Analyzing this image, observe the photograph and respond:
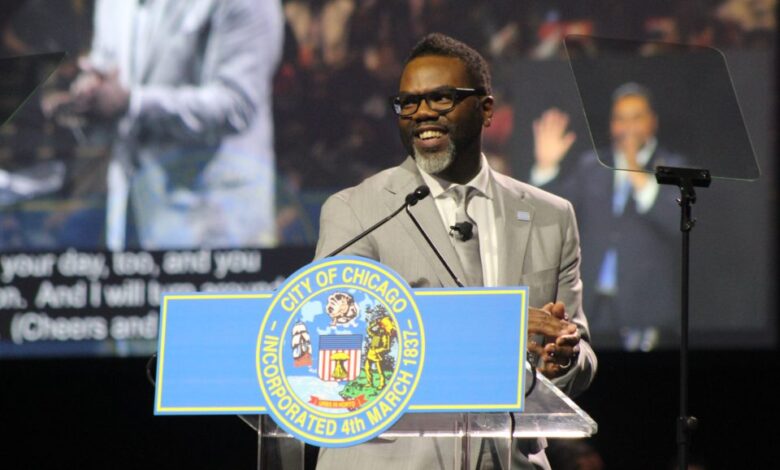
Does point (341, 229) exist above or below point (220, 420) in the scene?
above

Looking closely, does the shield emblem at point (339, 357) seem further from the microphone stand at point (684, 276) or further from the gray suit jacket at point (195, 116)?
the gray suit jacket at point (195, 116)

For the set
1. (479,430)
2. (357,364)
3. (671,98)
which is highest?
(671,98)

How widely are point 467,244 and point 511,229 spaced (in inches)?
4.8

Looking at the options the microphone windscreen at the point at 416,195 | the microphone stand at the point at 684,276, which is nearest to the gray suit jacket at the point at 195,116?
the microphone stand at the point at 684,276

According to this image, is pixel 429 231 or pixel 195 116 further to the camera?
pixel 195 116

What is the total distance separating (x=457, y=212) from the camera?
9.36ft

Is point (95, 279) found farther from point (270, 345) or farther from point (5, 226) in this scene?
point (270, 345)

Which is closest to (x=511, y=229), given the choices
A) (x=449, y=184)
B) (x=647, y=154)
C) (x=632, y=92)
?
(x=449, y=184)

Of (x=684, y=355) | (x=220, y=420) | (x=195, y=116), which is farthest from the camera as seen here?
(x=220, y=420)

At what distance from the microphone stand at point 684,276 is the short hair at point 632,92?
0.28 metres

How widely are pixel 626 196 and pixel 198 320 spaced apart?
3.20 metres

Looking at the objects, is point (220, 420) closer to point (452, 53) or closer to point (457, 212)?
point (457, 212)

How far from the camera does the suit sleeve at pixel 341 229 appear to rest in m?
2.80

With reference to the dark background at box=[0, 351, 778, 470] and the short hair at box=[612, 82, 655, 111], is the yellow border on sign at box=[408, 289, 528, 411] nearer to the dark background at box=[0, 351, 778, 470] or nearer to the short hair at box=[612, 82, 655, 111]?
the short hair at box=[612, 82, 655, 111]
